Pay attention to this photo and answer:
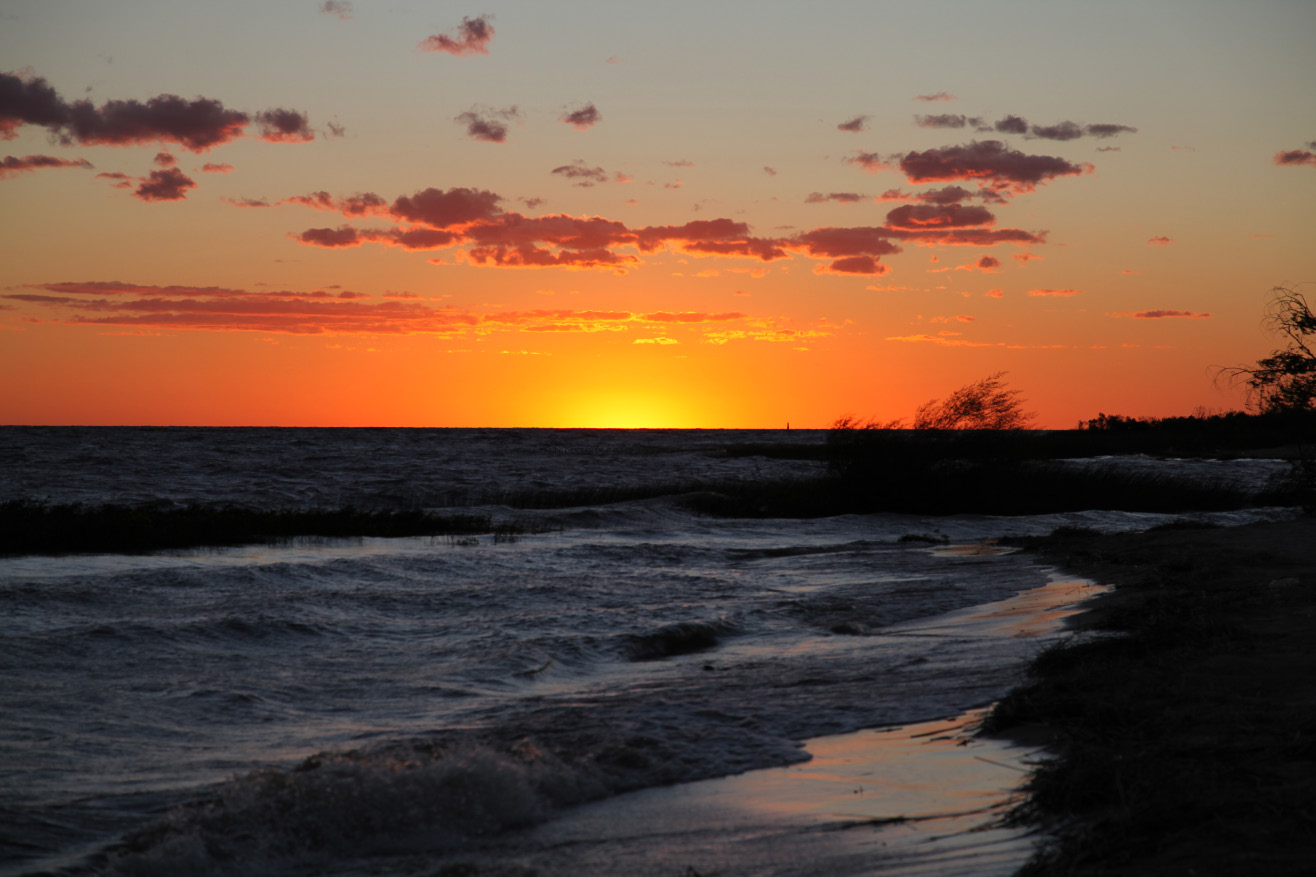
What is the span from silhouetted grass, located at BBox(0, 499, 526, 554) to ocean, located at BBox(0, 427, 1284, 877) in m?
1.13

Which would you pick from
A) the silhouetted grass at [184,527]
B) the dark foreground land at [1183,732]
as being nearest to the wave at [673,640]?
the dark foreground land at [1183,732]

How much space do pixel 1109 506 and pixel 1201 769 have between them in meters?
29.2

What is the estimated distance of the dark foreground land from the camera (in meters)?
3.45

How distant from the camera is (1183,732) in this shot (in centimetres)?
496

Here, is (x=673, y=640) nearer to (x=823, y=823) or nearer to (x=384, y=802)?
(x=384, y=802)

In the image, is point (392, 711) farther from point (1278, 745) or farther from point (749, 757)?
point (1278, 745)

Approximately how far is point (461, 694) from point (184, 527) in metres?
14.3

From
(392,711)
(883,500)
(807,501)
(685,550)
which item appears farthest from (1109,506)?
(392,711)

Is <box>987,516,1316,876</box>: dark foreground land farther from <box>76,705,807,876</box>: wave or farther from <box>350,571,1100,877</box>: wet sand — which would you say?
<box>76,705,807,876</box>: wave

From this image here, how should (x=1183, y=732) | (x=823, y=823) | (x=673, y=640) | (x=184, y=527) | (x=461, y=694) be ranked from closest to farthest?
(x=823, y=823), (x=1183, y=732), (x=461, y=694), (x=673, y=640), (x=184, y=527)

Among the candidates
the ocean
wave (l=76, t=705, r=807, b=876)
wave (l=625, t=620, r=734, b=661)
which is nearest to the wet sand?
the ocean

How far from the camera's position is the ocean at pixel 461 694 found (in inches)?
184

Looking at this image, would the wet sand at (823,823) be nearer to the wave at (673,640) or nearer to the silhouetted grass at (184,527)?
the wave at (673,640)

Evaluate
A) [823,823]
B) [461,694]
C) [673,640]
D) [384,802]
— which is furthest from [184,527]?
[823,823]
